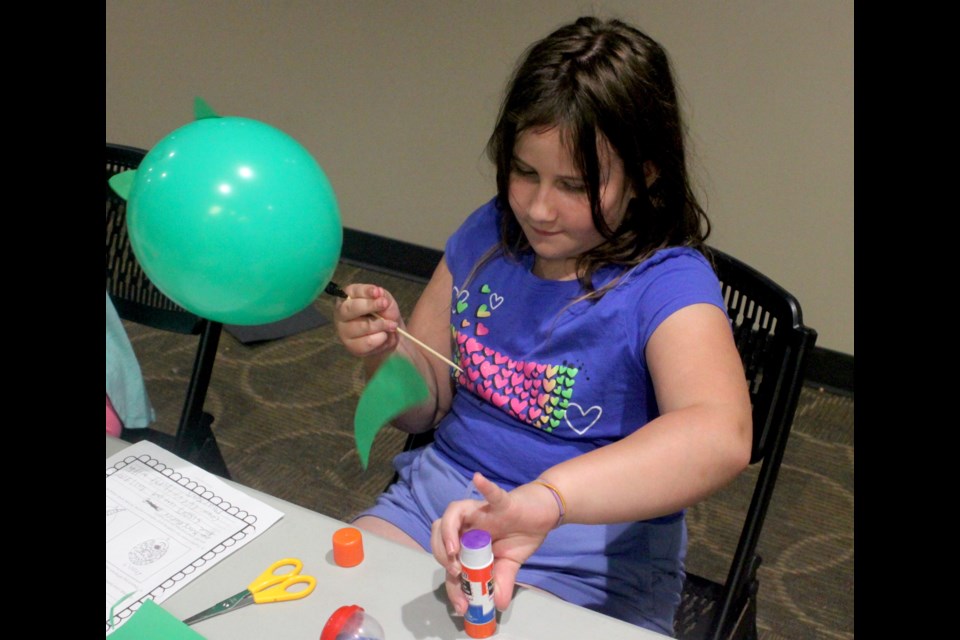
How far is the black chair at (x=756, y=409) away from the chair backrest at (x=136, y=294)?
84cm

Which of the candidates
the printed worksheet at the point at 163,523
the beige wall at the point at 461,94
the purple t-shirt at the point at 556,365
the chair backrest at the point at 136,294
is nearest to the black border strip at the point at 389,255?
the beige wall at the point at 461,94

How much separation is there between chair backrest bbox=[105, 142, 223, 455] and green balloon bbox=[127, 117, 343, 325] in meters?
0.64

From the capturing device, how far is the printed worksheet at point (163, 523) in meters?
0.90

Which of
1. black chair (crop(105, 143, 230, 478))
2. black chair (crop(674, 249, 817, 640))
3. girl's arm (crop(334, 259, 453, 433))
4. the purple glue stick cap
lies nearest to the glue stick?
the purple glue stick cap

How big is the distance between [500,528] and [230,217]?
39 centimetres

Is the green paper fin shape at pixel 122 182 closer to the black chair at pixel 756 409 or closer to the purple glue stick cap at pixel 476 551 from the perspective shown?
the purple glue stick cap at pixel 476 551

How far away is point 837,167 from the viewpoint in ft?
7.70

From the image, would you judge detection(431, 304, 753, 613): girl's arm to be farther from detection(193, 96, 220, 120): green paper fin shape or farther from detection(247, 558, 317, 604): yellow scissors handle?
detection(193, 96, 220, 120): green paper fin shape

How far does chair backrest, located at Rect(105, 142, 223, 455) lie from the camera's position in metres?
1.48

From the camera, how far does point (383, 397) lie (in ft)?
3.26

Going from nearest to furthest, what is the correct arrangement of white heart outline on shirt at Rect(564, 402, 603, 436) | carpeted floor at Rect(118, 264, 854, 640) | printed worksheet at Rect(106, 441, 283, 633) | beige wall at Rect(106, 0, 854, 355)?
1. printed worksheet at Rect(106, 441, 283, 633)
2. white heart outline on shirt at Rect(564, 402, 603, 436)
3. carpeted floor at Rect(118, 264, 854, 640)
4. beige wall at Rect(106, 0, 854, 355)

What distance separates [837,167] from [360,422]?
1825 millimetres
